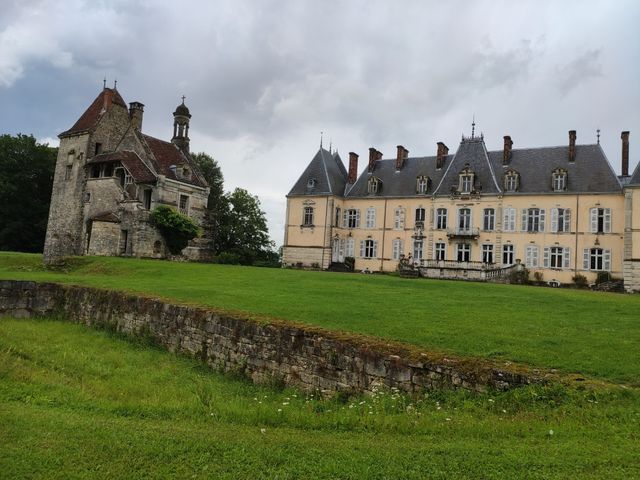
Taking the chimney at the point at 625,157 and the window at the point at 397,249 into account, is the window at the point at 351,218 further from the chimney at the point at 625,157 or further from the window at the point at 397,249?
the chimney at the point at 625,157

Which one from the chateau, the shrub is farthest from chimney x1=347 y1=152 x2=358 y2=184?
the shrub

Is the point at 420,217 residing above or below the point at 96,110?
below

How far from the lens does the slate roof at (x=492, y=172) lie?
36.0 meters

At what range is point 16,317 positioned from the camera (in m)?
16.5

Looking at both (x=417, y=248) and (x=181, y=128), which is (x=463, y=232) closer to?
(x=417, y=248)

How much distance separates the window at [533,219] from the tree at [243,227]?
26.2 m

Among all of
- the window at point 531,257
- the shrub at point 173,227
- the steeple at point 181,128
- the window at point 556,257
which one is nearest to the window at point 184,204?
the shrub at point 173,227

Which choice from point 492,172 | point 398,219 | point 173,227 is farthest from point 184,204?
point 492,172

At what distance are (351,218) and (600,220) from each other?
19.6 m

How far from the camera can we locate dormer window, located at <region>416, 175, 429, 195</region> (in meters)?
41.9

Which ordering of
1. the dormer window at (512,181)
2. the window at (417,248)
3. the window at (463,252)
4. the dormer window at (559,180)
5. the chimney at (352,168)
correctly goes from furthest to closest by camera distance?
1. the chimney at (352,168)
2. the window at (417,248)
3. the window at (463,252)
4. the dormer window at (512,181)
5. the dormer window at (559,180)

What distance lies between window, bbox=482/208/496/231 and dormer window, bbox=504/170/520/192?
2.05m

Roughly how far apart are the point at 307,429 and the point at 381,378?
226 cm

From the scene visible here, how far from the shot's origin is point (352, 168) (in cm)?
4659
